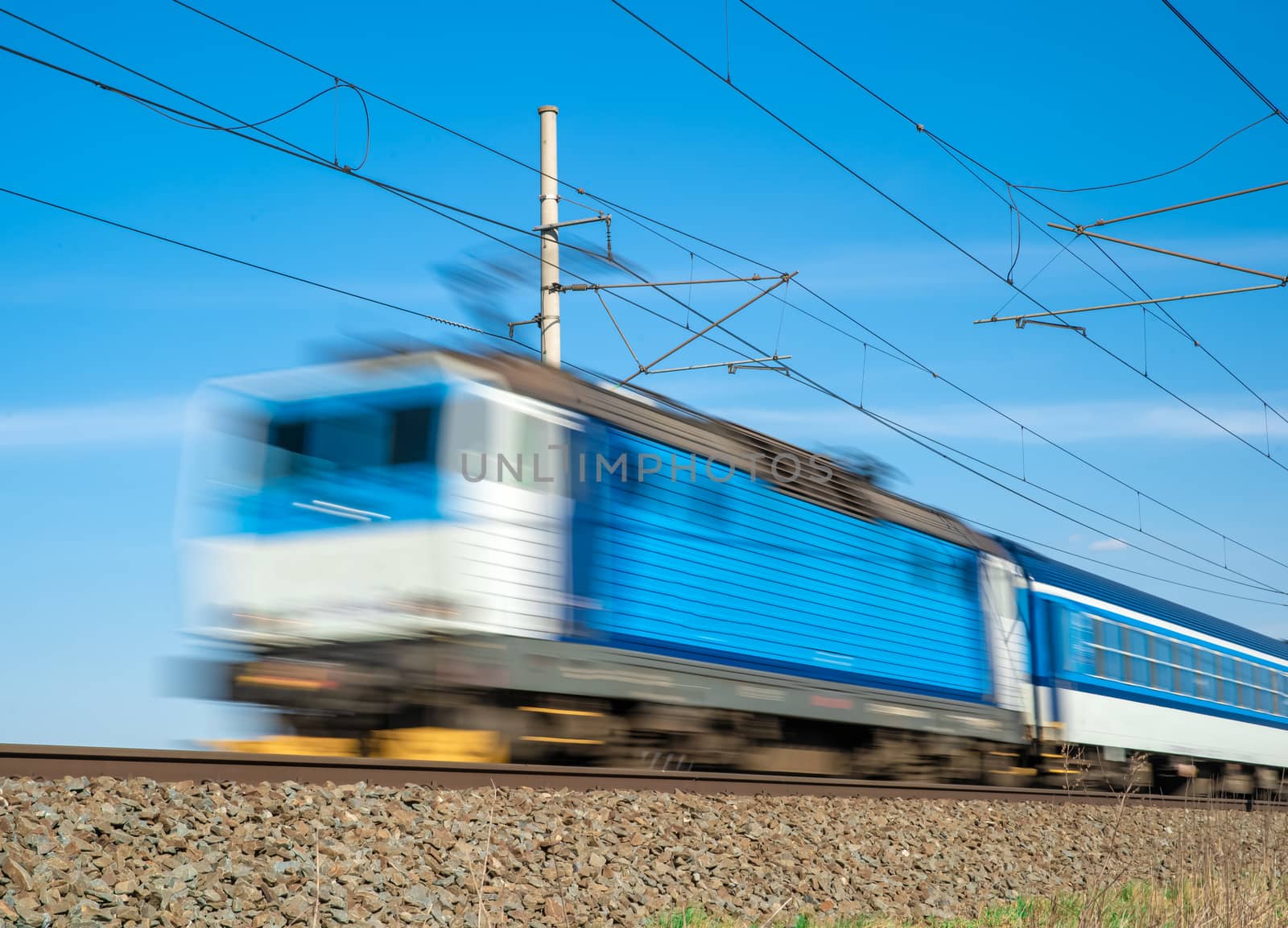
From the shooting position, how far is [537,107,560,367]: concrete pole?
14055 mm

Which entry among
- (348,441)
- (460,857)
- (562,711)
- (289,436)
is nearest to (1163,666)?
(562,711)

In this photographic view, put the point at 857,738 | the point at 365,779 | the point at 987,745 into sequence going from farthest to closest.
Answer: the point at 987,745 → the point at 857,738 → the point at 365,779

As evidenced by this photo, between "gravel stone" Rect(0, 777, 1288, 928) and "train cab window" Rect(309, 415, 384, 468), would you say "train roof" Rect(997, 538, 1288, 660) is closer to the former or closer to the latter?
"gravel stone" Rect(0, 777, 1288, 928)

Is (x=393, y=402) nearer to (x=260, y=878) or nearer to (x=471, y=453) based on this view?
(x=471, y=453)

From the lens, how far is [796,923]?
8.19 metres

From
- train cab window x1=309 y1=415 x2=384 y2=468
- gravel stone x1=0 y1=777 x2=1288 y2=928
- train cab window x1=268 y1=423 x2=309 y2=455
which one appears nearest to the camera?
gravel stone x1=0 y1=777 x2=1288 y2=928

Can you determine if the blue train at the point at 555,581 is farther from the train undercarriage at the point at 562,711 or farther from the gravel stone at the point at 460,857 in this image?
the gravel stone at the point at 460,857

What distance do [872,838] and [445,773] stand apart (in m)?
4.03

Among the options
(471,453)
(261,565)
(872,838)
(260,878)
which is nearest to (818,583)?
(872,838)

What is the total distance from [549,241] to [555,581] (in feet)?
19.7

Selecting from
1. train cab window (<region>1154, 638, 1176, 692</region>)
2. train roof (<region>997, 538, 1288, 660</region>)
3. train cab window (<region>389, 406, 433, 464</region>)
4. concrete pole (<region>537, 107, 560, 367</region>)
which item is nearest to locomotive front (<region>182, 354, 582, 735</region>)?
train cab window (<region>389, 406, 433, 464</region>)

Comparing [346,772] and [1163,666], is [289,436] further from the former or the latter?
[1163,666]

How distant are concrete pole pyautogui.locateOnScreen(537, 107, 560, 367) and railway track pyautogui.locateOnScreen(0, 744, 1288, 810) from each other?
5.27 meters

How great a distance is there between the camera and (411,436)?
9.16 m
